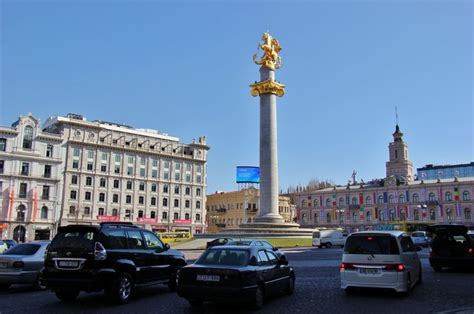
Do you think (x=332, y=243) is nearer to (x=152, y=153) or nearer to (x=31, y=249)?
(x=31, y=249)

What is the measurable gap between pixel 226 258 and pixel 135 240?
317 cm

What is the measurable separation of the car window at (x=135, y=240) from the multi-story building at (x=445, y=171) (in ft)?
420

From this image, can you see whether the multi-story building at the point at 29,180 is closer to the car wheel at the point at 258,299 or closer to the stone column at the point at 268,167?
the stone column at the point at 268,167

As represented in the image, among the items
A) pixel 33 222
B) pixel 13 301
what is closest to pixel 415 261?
pixel 13 301

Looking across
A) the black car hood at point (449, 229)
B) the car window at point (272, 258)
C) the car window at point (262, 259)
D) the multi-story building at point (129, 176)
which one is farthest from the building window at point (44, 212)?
the car window at point (262, 259)

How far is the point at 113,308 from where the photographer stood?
10.9 meters

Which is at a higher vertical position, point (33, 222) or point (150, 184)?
point (150, 184)

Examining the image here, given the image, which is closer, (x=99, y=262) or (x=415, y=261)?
(x=99, y=262)

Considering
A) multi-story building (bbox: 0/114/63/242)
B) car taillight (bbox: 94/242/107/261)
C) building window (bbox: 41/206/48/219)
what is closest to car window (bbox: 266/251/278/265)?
car taillight (bbox: 94/242/107/261)

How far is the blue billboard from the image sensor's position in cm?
9781

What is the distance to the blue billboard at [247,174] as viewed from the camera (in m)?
97.8

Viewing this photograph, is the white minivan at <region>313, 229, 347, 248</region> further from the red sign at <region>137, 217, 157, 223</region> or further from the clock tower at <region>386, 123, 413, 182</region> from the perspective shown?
the clock tower at <region>386, 123, 413, 182</region>

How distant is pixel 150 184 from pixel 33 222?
23.7 m

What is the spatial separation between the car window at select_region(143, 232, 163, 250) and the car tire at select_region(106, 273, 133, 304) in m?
1.51
